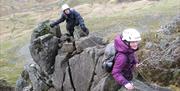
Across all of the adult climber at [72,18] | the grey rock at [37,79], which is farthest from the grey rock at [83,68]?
the grey rock at [37,79]

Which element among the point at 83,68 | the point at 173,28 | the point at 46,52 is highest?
the point at 46,52

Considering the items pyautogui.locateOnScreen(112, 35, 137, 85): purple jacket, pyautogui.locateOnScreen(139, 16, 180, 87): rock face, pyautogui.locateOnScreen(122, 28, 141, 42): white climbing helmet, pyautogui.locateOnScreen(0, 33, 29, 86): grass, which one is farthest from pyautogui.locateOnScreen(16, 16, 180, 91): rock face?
pyautogui.locateOnScreen(0, 33, 29, 86): grass

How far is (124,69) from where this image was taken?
20578mm

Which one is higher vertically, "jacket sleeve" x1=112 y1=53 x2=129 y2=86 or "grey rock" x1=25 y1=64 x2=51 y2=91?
"jacket sleeve" x1=112 y1=53 x2=129 y2=86

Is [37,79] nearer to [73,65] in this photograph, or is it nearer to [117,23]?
[73,65]

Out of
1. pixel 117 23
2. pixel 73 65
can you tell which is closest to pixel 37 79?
pixel 73 65

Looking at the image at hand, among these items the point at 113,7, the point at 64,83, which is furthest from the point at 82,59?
the point at 113,7

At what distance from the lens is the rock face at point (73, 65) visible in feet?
90.1

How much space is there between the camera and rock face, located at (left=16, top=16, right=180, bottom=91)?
27.5 m

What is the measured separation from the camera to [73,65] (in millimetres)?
30000

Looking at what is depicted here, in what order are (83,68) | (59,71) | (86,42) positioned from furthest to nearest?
1. (59,71)
2. (86,42)
3. (83,68)

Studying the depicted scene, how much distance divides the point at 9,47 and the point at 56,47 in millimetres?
106208

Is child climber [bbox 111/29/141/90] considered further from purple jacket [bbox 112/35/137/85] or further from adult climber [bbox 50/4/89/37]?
adult climber [bbox 50/4/89/37]

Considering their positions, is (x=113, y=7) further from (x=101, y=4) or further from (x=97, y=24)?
(x=97, y=24)
